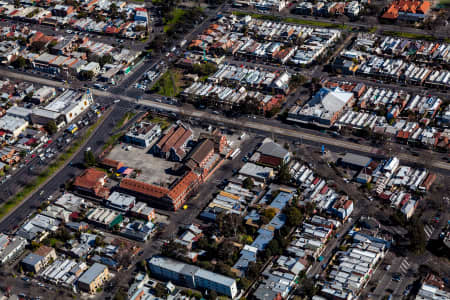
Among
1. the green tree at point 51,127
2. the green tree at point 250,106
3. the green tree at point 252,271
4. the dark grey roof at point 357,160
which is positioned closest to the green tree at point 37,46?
the green tree at point 51,127

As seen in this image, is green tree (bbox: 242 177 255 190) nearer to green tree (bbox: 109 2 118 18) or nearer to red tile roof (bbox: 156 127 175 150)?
red tile roof (bbox: 156 127 175 150)

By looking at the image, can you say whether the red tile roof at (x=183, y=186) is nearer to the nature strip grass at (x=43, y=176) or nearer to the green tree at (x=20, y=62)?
the nature strip grass at (x=43, y=176)

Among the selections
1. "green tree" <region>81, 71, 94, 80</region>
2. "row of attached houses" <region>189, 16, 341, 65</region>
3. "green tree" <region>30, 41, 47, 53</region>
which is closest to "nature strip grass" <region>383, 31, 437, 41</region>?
"row of attached houses" <region>189, 16, 341, 65</region>

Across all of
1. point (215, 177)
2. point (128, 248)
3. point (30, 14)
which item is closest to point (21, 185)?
point (128, 248)

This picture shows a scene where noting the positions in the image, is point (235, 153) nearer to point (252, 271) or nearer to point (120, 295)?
point (252, 271)

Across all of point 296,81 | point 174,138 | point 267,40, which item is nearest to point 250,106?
point 296,81

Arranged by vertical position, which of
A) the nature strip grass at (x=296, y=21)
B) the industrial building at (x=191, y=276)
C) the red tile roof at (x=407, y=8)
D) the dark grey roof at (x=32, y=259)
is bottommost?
the dark grey roof at (x=32, y=259)
